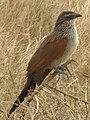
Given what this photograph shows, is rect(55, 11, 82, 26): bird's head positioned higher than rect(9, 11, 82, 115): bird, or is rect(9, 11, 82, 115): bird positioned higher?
rect(55, 11, 82, 26): bird's head

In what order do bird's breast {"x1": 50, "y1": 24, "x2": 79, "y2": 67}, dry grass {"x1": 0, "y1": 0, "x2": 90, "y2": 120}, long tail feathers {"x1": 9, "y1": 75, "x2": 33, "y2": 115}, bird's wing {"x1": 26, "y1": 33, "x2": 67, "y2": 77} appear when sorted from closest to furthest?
long tail feathers {"x1": 9, "y1": 75, "x2": 33, "y2": 115}, bird's wing {"x1": 26, "y1": 33, "x2": 67, "y2": 77}, bird's breast {"x1": 50, "y1": 24, "x2": 79, "y2": 67}, dry grass {"x1": 0, "y1": 0, "x2": 90, "y2": 120}

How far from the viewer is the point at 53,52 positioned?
11.0ft

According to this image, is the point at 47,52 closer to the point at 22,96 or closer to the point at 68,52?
the point at 68,52

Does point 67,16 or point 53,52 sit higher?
point 67,16

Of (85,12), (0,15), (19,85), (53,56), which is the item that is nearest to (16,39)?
(0,15)

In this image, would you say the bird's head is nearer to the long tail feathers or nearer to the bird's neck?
the bird's neck

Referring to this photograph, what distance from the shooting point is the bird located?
319cm

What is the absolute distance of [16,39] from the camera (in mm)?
5051

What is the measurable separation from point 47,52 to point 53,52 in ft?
0.24

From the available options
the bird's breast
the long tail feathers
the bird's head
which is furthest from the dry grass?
the bird's head

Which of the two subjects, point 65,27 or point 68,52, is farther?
point 65,27

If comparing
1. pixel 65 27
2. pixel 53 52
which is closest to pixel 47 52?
pixel 53 52

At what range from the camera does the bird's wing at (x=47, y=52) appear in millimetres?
3172

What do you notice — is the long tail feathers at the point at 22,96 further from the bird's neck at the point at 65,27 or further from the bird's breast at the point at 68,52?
the bird's neck at the point at 65,27
